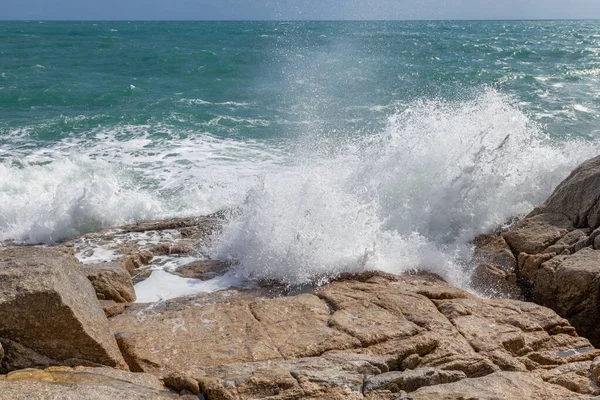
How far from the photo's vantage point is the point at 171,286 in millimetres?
5816

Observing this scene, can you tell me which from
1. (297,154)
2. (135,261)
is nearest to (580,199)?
(135,261)

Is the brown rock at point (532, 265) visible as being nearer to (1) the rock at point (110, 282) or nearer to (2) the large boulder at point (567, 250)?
(2) the large boulder at point (567, 250)

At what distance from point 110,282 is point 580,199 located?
15.5 ft

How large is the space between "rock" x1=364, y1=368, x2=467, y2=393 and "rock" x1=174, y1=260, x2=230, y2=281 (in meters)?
2.95

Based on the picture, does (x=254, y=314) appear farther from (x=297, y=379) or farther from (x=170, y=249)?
(x=170, y=249)

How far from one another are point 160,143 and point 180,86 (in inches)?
296

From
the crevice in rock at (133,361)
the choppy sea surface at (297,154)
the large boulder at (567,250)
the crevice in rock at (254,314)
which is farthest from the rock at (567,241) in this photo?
the crevice in rock at (133,361)

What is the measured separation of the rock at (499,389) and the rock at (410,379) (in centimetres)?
16

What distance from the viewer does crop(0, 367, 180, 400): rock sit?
106 inches

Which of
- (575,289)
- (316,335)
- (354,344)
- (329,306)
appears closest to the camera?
(354,344)

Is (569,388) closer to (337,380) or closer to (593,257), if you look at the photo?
(337,380)

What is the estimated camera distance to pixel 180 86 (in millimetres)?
19266

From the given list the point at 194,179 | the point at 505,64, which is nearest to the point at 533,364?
the point at 194,179

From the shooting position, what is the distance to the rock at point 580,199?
607 cm
